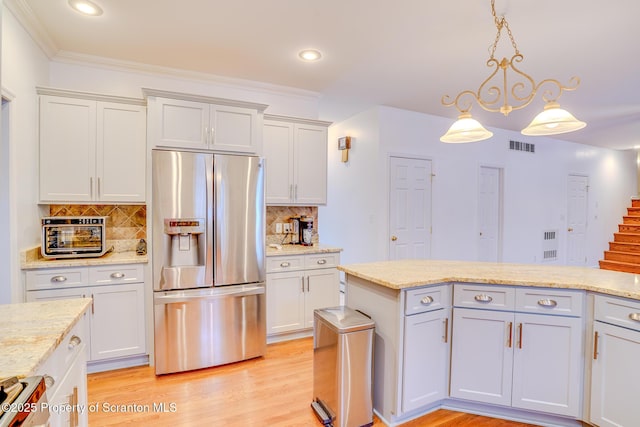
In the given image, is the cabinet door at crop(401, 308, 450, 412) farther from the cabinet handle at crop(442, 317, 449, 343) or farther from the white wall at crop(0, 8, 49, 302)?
the white wall at crop(0, 8, 49, 302)

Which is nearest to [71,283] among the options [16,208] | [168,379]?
[16,208]

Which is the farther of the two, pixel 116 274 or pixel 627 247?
pixel 627 247

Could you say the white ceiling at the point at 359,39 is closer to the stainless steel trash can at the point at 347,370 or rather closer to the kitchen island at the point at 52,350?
the kitchen island at the point at 52,350

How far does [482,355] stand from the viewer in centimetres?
207

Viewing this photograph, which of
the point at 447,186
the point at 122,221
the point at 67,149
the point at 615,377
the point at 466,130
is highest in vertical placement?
the point at 466,130

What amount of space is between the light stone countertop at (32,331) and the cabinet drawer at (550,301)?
2.40m

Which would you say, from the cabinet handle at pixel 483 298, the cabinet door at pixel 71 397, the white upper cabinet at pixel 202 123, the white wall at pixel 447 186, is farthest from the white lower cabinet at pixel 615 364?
the white upper cabinet at pixel 202 123

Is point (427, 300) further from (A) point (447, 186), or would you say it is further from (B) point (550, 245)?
(B) point (550, 245)

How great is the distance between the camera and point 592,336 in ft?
6.20

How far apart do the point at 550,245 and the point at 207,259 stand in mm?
6470

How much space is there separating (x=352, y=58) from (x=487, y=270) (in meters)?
2.19

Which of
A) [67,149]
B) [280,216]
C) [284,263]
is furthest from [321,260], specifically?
[67,149]

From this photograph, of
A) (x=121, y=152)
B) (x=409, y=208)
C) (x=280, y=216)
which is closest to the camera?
(x=121, y=152)

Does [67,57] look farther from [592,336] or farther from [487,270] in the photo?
[592,336]
